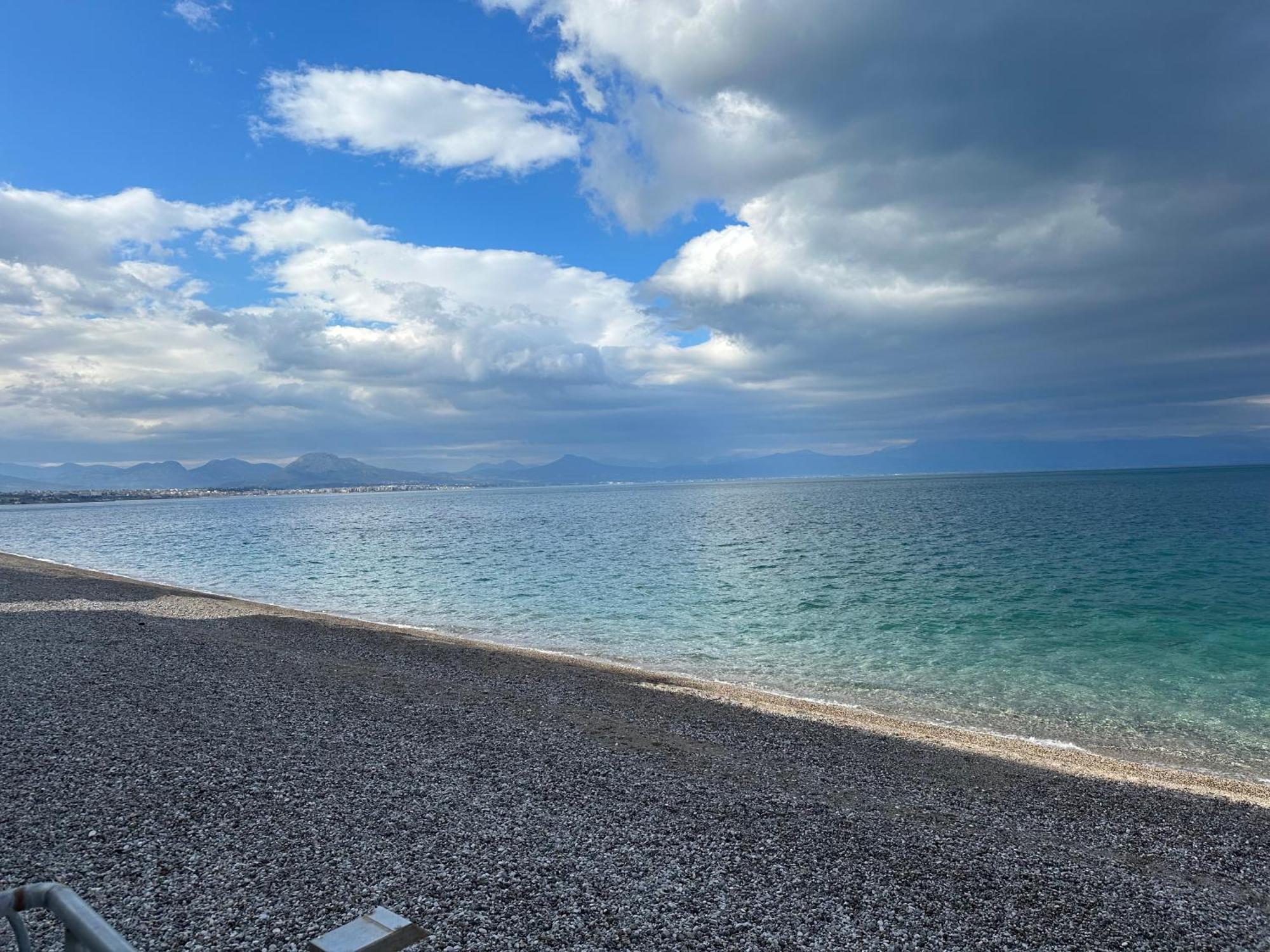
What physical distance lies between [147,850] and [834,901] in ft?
25.7

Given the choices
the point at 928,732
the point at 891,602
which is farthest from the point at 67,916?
the point at 891,602

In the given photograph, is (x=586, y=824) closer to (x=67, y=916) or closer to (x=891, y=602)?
(x=67, y=916)

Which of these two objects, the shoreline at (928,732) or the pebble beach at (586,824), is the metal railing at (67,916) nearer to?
the pebble beach at (586,824)

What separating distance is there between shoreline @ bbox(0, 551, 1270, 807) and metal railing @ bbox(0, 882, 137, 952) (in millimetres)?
14917

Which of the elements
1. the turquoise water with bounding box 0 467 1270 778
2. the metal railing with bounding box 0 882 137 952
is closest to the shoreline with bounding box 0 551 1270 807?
the turquoise water with bounding box 0 467 1270 778

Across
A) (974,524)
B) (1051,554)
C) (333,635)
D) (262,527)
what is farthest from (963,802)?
(262,527)

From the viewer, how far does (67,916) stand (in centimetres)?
288

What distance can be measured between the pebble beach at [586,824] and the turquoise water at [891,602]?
497cm

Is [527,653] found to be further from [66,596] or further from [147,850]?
[66,596]

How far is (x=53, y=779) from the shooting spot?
10.1 m

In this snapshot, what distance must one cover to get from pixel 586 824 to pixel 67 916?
735cm

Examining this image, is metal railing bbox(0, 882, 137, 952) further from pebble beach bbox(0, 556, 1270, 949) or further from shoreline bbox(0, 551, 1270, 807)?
shoreline bbox(0, 551, 1270, 807)

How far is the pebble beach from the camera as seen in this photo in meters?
7.36

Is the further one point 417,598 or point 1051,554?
point 1051,554
